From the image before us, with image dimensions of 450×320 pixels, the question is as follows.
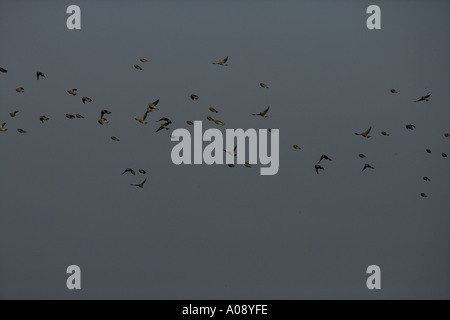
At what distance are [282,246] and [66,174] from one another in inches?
59.4

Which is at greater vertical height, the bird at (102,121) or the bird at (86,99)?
the bird at (86,99)

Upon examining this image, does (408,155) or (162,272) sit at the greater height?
(408,155)

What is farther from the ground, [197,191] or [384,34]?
[384,34]

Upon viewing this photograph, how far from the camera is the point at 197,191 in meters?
4.34

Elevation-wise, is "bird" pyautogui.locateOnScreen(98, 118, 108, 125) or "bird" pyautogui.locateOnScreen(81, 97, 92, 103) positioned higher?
"bird" pyautogui.locateOnScreen(81, 97, 92, 103)

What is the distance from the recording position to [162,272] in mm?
4340

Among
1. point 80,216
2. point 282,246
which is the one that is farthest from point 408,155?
point 80,216

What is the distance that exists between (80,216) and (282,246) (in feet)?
4.44

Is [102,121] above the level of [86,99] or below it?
below

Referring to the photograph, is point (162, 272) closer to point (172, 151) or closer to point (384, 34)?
point (172, 151)
